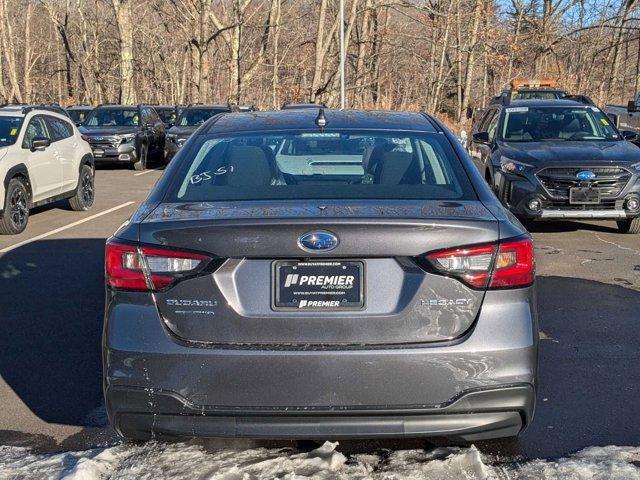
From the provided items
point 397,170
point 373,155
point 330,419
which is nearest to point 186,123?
Result: point 373,155

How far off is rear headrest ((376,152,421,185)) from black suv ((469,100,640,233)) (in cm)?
620

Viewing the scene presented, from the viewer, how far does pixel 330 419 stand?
11.1 ft

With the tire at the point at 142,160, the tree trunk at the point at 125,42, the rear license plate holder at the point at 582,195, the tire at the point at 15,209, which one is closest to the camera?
the rear license plate holder at the point at 582,195

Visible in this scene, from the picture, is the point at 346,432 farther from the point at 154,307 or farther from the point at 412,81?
the point at 412,81

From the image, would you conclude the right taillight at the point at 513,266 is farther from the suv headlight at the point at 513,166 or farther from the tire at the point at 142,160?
the tire at the point at 142,160

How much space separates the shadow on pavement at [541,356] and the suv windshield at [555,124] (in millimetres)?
4050

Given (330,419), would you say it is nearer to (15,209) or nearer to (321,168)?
(321,168)

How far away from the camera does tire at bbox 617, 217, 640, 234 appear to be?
34.7 feet

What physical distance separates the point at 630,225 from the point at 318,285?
27.2 feet

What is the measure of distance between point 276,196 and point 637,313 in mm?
4133

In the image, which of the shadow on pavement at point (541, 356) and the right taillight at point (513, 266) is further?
the shadow on pavement at point (541, 356)

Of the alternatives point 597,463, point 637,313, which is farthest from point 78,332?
point 637,313

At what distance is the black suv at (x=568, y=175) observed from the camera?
10.1 m

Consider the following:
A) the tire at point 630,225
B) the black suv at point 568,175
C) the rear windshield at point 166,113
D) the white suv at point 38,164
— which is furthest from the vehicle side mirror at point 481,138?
the rear windshield at point 166,113
